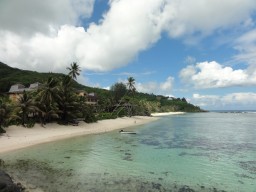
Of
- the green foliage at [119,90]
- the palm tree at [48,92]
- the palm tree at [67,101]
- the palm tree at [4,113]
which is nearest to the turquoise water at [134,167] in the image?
the palm tree at [4,113]

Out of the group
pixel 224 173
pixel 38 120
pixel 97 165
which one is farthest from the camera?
pixel 38 120

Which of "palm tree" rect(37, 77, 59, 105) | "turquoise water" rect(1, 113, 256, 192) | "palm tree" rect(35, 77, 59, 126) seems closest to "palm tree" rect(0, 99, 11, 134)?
"palm tree" rect(35, 77, 59, 126)

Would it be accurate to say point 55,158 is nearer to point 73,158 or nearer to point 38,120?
point 73,158

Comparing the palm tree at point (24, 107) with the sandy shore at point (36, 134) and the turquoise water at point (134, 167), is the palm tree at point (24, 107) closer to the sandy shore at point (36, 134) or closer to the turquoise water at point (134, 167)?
the sandy shore at point (36, 134)

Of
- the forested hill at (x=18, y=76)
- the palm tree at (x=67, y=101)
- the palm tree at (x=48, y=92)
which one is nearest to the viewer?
the palm tree at (x=48, y=92)

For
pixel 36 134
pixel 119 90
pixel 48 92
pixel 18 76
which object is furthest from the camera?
pixel 18 76

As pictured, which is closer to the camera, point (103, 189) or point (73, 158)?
point (103, 189)

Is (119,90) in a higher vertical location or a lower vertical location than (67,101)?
higher

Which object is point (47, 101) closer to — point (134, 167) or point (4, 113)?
point (4, 113)

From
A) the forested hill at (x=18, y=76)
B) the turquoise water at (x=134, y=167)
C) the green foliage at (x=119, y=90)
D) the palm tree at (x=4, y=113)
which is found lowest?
the turquoise water at (x=134, y=167)

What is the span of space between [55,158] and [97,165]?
5376mm

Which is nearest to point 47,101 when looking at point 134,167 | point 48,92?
point 48,92

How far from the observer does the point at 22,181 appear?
18.2 metres

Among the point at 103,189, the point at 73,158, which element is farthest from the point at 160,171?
the point at 73,158
